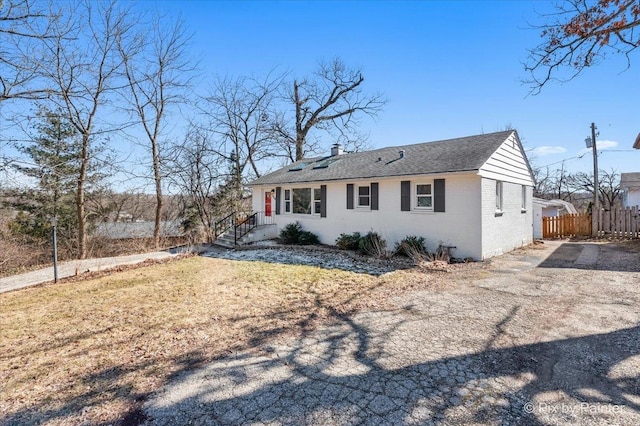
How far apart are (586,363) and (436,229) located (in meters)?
7.52

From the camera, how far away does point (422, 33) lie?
10875 millimetres

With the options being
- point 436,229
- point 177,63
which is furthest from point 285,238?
point 177,63

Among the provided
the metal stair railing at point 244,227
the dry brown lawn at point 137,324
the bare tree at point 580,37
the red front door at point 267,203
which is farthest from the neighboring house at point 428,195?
the bare tree at point 580,37

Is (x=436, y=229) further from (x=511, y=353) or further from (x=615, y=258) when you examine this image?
(x=511, y=353)

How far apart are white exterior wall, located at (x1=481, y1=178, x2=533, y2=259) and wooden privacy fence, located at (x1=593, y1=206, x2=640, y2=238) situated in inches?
188

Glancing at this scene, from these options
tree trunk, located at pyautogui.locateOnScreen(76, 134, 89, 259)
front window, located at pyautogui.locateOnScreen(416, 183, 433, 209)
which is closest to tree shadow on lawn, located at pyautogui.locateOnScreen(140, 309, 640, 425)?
front window, located at pyautogui.locateOnScreen(416, 183, 433, 209)

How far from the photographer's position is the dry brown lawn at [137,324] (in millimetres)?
3066

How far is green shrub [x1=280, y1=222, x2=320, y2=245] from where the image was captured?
14.2m

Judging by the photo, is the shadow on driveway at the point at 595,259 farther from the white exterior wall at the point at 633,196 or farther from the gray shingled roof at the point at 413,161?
the white exterior wall at the point at 633,196

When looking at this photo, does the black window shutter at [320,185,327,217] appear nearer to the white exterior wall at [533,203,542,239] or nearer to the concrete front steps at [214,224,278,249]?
the concrete front steps at [214,224,278,249]

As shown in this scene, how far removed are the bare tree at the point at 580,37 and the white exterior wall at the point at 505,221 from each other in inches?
156

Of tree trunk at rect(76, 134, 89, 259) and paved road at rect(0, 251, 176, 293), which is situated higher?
tree trunk at rect(76, 134, 89, 259)

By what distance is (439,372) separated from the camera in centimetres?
334

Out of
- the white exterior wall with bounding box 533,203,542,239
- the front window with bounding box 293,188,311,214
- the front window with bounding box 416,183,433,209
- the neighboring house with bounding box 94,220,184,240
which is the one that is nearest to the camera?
the front window with bounding box 416,183,433,209
